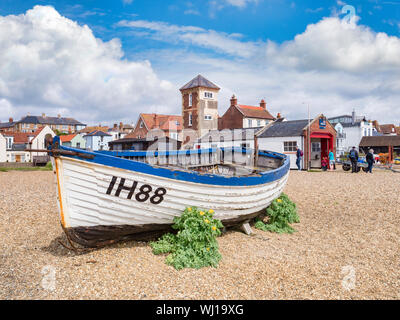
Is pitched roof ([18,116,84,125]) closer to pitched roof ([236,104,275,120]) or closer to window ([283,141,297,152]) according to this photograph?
pitched roof ([236,104,275,120])

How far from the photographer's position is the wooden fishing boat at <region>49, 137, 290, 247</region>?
4.94 metres

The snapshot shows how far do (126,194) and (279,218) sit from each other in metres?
4.51

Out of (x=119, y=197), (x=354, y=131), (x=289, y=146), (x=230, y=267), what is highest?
(x=354, y=131)

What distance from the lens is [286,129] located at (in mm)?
29047

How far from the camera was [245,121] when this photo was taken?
4797 centimetres

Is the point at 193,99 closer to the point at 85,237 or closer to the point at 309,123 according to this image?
the point at 309,123

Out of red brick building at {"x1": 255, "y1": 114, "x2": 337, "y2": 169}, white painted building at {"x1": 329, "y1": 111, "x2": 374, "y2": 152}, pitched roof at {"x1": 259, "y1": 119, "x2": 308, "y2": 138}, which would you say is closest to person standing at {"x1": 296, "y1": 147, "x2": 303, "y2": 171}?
red brick building at {"x1": 255, "y1": 114, "x2": 337, "y2": 169}

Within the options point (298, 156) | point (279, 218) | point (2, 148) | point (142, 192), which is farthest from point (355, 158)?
point (2, 148)

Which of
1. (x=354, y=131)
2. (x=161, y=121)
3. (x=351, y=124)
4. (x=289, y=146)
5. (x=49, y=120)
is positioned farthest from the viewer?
(x=49, y=120)

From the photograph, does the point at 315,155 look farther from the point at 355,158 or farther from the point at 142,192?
the point at 142,192

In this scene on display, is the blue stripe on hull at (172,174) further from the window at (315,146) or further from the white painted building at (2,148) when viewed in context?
the white painted building at (2,148)

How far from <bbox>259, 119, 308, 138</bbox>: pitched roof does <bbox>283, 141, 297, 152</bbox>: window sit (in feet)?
2.20

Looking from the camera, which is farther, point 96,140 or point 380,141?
point 96,140
